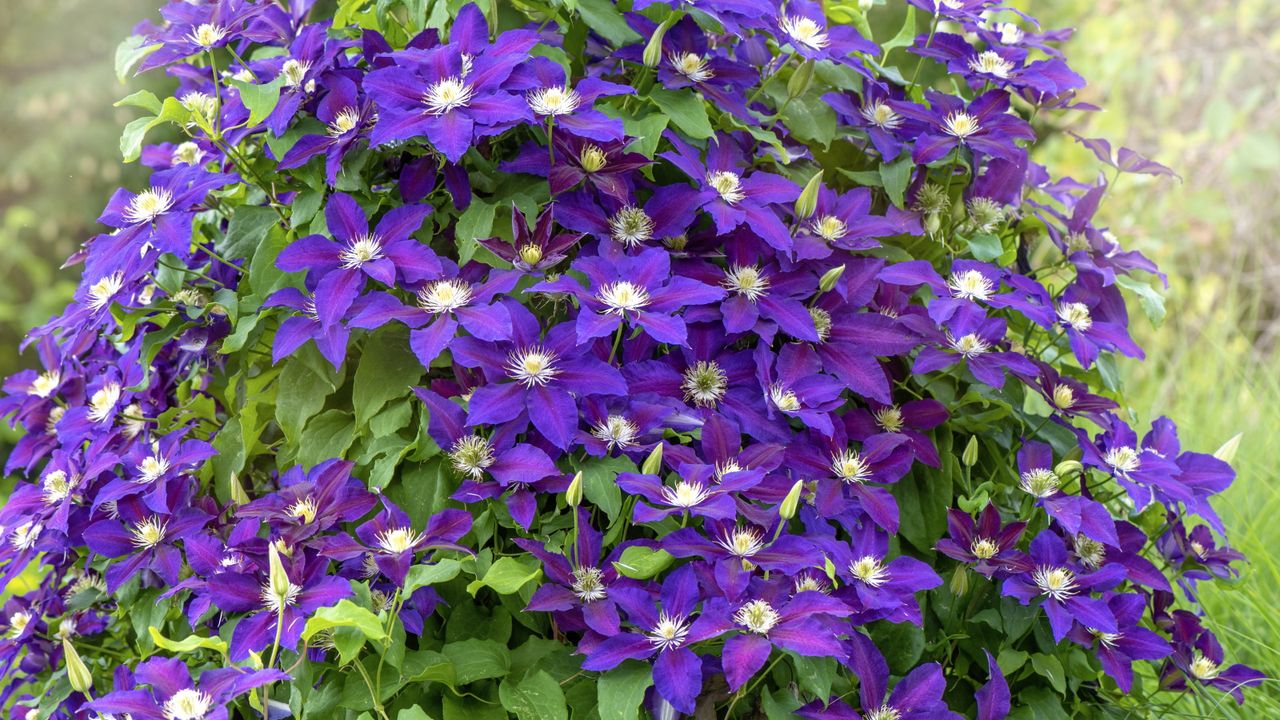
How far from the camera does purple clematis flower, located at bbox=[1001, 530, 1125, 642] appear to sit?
1.17m

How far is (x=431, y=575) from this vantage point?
40.3 inches

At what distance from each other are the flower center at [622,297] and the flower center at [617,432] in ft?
0.37

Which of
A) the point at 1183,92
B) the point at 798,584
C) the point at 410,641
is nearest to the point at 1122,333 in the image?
the point at 798,584

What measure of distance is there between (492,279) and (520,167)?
5.8 inches

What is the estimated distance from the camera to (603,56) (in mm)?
1352

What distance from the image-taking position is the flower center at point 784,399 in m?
1.14

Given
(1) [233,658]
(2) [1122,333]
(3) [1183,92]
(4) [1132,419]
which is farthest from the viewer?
(3) [1183,92]

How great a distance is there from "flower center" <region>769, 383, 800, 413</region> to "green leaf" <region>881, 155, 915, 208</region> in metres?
0.30

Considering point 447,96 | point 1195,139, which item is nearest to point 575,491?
point 447,96

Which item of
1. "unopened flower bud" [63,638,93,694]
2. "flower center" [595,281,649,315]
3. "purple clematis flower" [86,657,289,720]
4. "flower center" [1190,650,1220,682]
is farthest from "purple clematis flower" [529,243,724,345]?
"flower center" [1190,650,1220,682]

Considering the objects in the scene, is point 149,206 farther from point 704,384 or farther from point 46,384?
point 704,384

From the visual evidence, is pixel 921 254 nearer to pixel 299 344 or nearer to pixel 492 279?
pixel 492 279

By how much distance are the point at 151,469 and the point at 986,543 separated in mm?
889

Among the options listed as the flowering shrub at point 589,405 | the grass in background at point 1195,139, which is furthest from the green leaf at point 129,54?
the grass in background at point 1195,139
